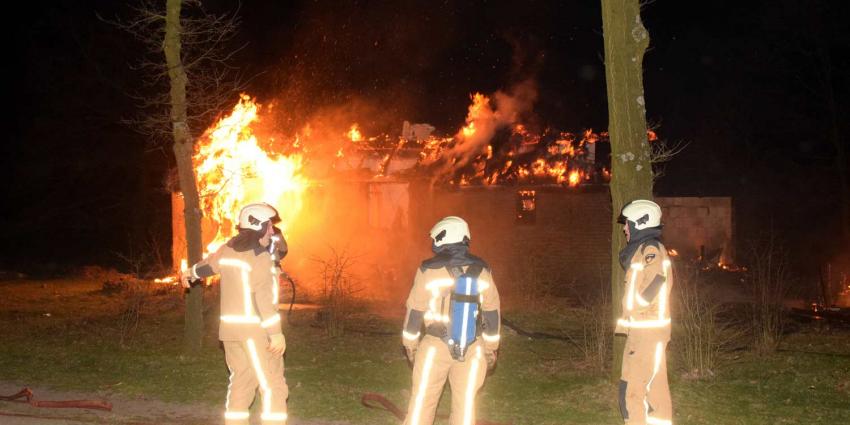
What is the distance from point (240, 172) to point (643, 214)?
13967mm

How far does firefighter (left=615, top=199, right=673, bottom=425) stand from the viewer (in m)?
6.26

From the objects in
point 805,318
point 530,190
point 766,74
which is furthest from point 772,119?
point 805,318

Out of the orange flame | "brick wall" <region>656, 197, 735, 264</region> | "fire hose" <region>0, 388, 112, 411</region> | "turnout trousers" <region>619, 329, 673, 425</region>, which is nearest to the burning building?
the orange flame

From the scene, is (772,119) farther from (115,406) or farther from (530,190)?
(115,406)

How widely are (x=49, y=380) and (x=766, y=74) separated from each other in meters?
32.2

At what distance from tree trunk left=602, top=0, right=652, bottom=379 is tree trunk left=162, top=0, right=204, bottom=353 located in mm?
5683

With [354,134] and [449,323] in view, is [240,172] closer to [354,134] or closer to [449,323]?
[354,134]

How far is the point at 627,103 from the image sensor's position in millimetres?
8344

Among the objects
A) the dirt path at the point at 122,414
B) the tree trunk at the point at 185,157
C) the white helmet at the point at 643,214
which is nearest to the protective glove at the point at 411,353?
the white helmet at the point at 643,214

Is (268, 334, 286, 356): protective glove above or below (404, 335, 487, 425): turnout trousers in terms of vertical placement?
above

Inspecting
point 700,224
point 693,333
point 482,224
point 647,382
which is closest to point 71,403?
point 647,382

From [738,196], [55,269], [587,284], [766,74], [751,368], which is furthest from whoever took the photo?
[738,196]

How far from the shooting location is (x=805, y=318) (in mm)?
15500

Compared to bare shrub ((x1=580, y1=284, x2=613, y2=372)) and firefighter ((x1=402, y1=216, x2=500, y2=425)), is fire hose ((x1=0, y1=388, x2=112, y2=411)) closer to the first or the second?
firefighter ((x1=402, y1=216, x2=500, y2=425))
